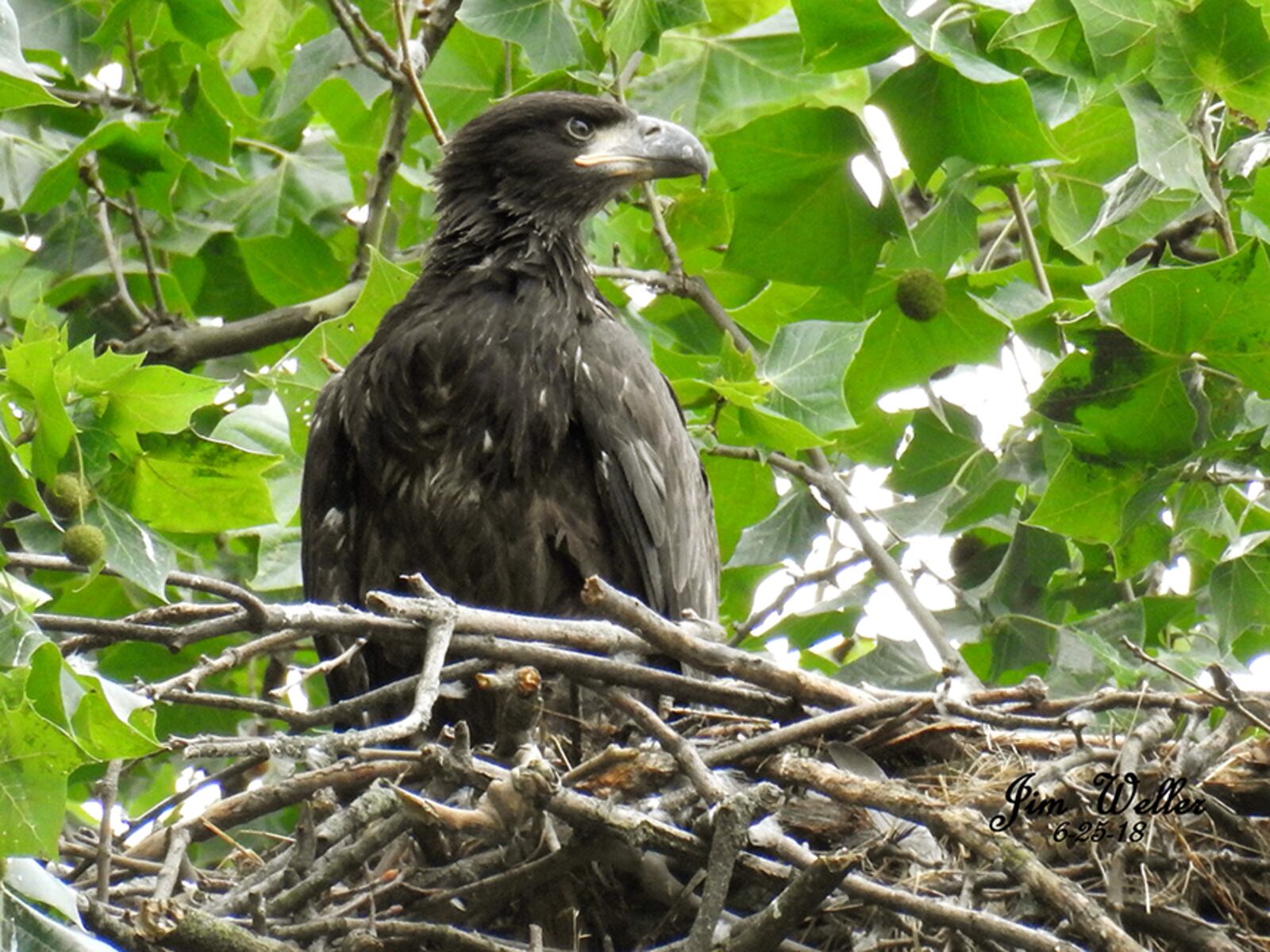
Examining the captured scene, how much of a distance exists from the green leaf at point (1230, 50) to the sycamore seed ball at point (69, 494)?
2.80 meters

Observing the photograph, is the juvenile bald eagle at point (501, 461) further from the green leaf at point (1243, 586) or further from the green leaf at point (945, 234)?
the green leaf at point (1243, 586)

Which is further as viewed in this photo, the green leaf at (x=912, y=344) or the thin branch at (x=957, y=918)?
the green leaf at (x=912, y=344)

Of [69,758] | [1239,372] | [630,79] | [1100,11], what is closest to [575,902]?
[69,758]

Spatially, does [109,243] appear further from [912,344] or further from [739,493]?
[912,344]

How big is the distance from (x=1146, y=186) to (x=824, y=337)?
965 millimetres

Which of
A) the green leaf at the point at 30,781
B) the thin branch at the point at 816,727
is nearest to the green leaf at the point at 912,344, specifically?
the thin branch at the point at 816,727

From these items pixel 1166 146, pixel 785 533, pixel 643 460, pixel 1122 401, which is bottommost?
pixel 785 533

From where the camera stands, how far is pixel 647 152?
580 centimetres

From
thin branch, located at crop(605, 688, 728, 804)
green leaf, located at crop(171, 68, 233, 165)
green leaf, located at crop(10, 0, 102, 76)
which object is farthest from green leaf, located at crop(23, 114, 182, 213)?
thin branch, located at crop(605, 688, 728, 804)

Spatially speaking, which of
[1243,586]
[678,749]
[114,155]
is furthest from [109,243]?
[1243,586]

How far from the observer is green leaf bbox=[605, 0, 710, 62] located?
5.00m

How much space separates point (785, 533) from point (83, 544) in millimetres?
2654

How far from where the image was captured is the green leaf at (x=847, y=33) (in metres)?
4.57

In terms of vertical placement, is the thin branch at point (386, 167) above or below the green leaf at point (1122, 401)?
above
